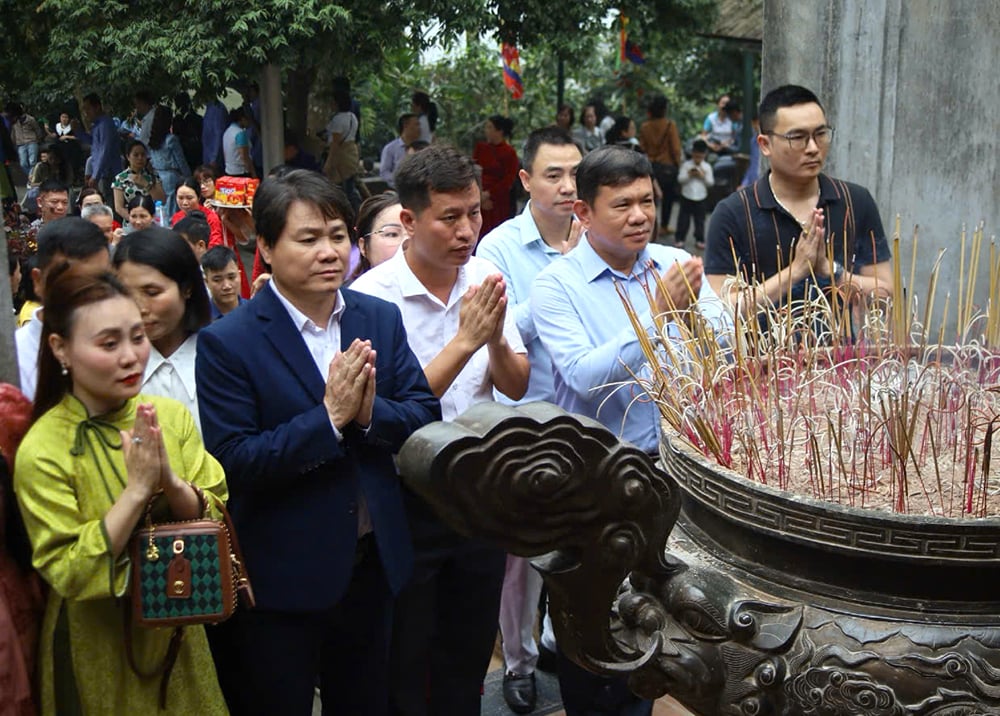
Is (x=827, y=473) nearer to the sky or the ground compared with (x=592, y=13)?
nearer to the ground

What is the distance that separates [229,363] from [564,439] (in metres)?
1.14

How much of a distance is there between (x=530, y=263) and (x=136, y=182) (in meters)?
5.68

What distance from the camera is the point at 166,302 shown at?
2.80 meters

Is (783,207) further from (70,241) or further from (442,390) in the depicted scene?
(70,241)

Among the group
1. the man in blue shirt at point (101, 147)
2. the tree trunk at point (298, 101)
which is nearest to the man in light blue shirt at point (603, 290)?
the tree trunk at point (298, 101)

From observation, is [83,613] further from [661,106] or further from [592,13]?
[661,106]

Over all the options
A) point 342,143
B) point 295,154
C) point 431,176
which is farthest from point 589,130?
point 431,176

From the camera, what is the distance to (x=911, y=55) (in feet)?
16.4

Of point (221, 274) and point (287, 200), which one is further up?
point (287, 200)

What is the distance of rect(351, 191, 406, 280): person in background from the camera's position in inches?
144

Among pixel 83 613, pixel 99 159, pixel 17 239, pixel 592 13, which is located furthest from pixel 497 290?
pixel 99 159

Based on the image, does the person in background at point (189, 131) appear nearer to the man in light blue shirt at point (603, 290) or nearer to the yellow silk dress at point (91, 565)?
the man in light blue shirt at point (603, 290)

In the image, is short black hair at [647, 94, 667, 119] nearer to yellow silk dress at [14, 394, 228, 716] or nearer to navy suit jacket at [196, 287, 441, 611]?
navy suit jacket at [196, 287, 441, 611]

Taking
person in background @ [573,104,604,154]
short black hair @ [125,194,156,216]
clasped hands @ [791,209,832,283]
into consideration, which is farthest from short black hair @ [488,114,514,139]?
clasped hands @ [791,209,832,283]
